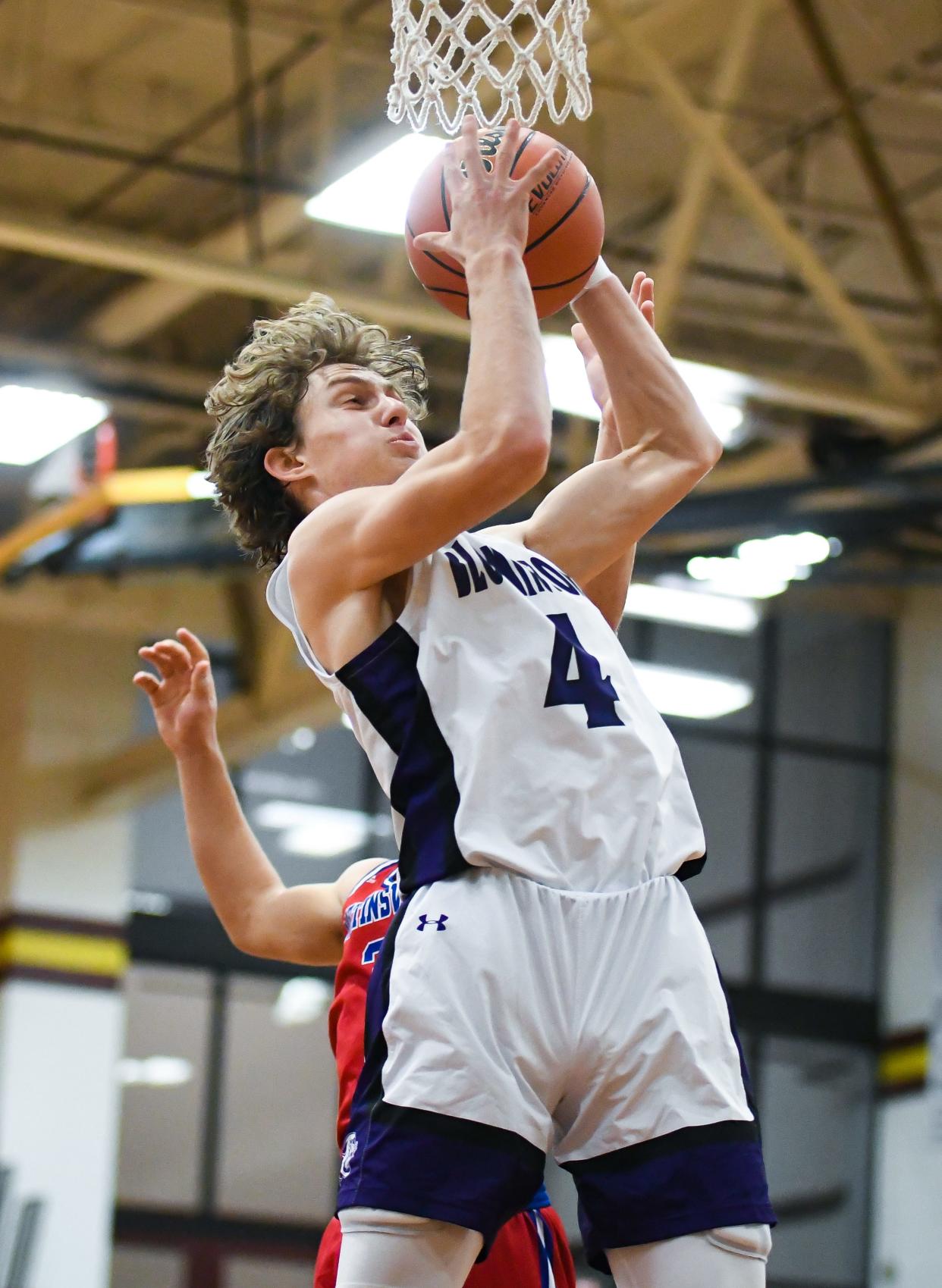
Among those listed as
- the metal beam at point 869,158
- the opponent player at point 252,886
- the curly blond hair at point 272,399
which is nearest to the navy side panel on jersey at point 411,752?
the curly blond hair at point 272,399

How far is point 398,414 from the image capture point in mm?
3451

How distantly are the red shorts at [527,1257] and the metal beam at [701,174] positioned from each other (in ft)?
20.4

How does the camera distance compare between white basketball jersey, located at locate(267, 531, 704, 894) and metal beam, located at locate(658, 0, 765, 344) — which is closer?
white basketball jersey, located at locate(267, 531, 704, 894)

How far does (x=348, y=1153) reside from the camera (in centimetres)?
294

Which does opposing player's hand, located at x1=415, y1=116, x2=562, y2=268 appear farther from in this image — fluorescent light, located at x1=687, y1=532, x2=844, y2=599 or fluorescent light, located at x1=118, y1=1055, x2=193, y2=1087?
fluorescent light, located at x1=118, y1=1055, x2=193, y2=1087

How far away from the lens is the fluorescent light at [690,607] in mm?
16547

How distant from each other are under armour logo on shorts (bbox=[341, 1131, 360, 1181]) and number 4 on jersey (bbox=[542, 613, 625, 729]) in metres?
0.69

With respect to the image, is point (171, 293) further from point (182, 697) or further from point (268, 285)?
point (182, 697)

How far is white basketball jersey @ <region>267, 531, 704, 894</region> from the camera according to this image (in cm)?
294

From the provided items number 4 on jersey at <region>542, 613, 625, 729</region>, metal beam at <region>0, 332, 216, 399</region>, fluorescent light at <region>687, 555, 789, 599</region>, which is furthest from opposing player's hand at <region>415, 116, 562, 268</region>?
fluorescent light at <region>687, 555, 789, 599</region>

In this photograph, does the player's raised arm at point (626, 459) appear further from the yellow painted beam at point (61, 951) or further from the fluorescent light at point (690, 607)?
the fluorescent light at point (690, 607)

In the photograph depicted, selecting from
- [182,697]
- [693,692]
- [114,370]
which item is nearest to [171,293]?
[114,370]

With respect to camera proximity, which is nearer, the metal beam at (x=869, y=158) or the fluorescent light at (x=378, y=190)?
the fluorescent light at (x=378, y=190)

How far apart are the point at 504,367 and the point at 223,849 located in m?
1.41
